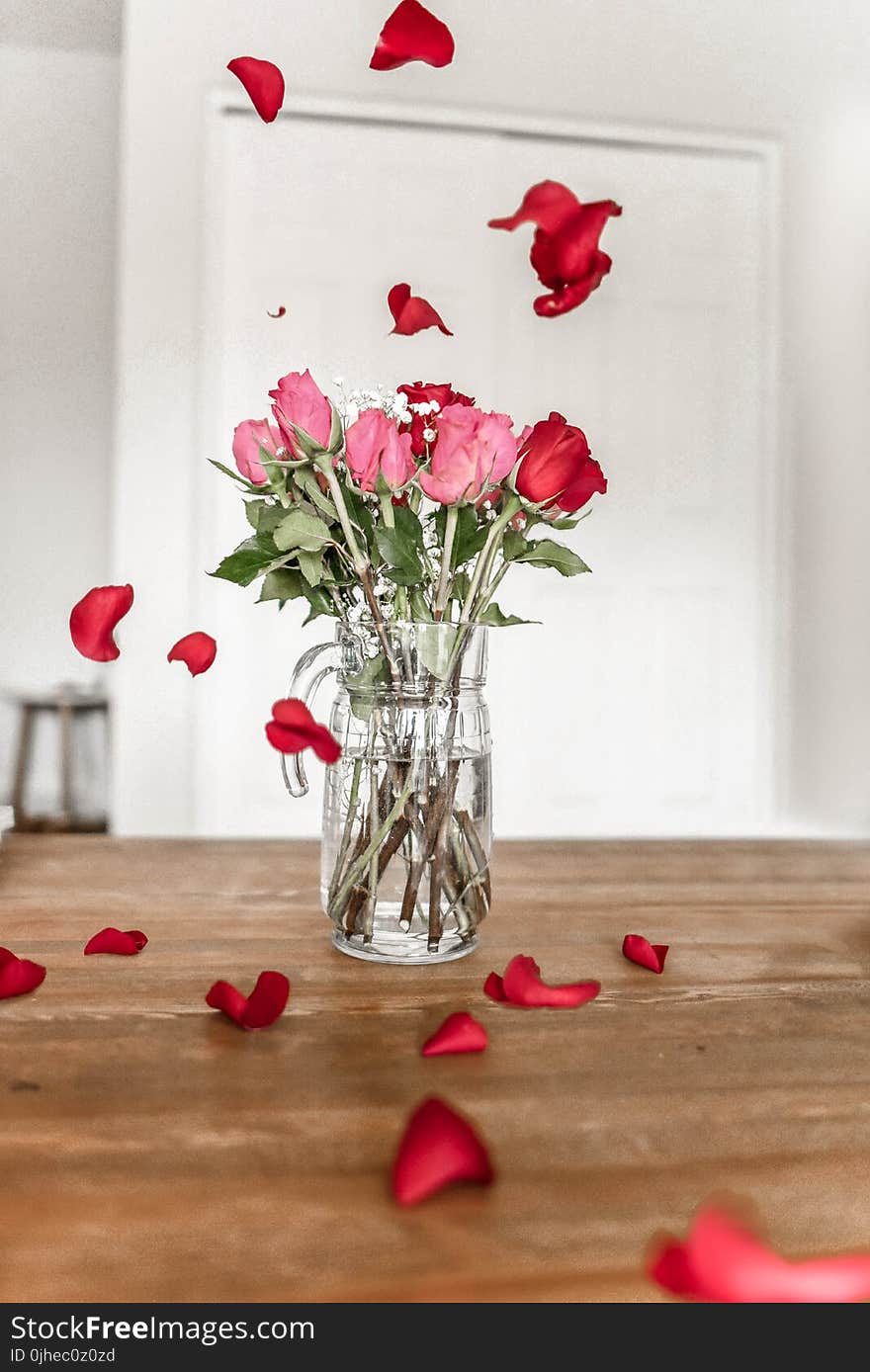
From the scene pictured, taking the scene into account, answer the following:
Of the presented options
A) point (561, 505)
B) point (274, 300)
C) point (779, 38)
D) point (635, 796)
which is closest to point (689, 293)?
point (779, 38)

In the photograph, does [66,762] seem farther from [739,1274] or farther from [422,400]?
[739,1274]

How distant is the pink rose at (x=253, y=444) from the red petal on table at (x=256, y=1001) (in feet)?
1.13

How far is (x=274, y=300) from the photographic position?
2.82 metres

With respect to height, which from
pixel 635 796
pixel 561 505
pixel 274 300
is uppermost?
pixel 274 300

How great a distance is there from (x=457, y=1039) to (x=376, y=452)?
0.37 m

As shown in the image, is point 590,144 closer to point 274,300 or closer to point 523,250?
point 523,250

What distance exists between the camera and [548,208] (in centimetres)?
66

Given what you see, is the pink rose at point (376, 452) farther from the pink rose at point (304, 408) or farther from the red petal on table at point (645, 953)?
the red petal on table at point (645, 953)

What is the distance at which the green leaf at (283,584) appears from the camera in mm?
745

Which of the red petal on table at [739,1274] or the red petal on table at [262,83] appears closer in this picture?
the red petal on table at [739,1274]

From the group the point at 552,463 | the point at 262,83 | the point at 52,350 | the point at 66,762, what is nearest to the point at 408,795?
the point at 552,463

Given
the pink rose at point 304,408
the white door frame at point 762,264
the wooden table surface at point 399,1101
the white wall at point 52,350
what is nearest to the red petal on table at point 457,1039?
the wooden table surface at point 399,1101
